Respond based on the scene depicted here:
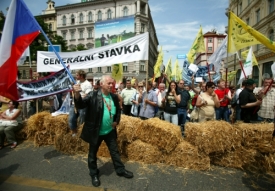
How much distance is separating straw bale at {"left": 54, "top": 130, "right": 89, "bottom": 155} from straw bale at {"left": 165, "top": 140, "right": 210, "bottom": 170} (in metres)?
2.26

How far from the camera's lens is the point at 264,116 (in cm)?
536

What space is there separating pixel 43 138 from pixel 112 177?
113 inches

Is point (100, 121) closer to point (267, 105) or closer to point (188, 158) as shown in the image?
point (188, 158)

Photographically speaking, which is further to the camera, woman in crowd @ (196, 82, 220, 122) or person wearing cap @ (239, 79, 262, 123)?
woman in crowd @ (196, 82, 220, 122)

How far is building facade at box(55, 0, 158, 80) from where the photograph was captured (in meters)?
52.9

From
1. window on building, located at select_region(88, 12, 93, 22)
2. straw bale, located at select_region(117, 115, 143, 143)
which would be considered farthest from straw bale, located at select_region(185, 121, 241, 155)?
window on building, located at select_region(88, 12, 93, 22)

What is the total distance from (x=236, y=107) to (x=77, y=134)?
20.2 feet

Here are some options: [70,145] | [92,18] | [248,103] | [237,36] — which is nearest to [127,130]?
[70,145]

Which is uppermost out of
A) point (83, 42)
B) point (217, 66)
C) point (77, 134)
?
point (83, 42)

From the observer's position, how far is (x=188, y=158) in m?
4.10

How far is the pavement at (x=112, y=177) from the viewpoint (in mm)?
3371

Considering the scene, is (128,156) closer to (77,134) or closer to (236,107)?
(77,134)

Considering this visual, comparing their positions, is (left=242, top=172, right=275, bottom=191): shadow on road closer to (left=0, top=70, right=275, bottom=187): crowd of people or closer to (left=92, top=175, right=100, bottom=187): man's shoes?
(left=0, top=70, right=275, bottom=187): crowd of people

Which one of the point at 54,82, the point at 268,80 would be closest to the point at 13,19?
the point at 54,82
